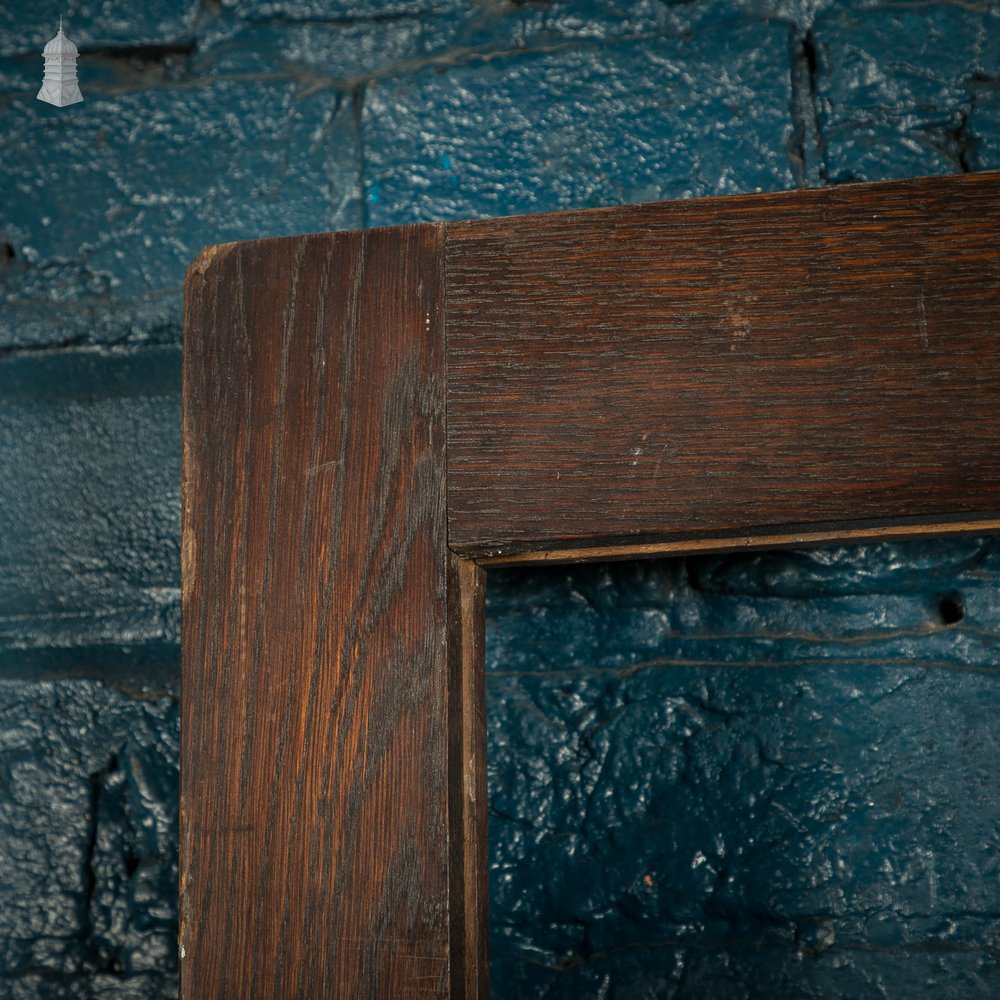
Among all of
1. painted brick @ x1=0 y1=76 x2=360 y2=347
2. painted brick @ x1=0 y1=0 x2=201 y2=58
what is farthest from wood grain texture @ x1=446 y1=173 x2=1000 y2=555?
painted brick @ x1=0 y1=0 x2=201 y2=58

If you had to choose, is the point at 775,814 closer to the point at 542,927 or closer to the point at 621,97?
the point at 542,927

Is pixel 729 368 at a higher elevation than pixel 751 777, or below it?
higher

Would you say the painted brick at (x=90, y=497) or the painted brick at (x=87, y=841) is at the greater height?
the painted brick at (x=90, y=497)

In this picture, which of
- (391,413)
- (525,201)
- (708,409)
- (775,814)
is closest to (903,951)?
(775,814)

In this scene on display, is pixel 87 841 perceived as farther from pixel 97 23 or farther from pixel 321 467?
pixel 97 23

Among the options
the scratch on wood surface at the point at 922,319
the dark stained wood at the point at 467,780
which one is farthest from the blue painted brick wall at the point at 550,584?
the scratch on wood surface at the point at 922,319

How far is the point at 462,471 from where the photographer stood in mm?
744

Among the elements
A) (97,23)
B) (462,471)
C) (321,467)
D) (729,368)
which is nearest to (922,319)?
(729,368)

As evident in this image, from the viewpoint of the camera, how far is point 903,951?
1027mm

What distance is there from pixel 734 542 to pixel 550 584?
17.3 inches

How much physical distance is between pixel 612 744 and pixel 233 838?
19.5 inches

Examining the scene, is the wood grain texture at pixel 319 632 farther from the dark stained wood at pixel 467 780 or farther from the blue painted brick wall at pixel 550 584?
the blue painted brick wall at pixel 550 584

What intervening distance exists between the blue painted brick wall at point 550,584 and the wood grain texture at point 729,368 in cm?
40

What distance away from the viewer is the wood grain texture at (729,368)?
71 centimetres
